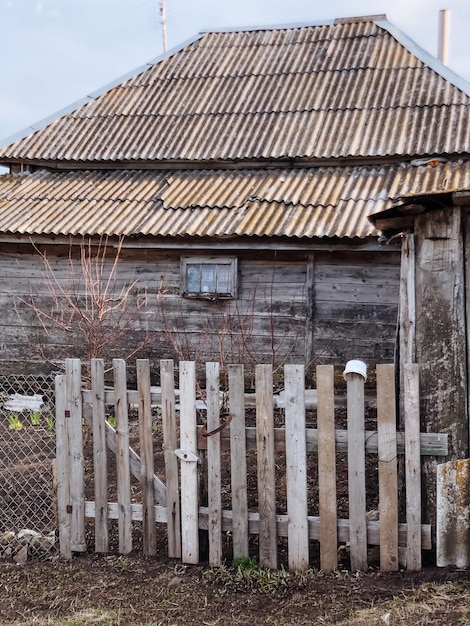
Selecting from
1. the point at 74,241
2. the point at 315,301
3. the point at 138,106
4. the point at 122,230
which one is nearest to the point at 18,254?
the point at 74,241

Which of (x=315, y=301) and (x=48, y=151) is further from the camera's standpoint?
(x=48, y=151)

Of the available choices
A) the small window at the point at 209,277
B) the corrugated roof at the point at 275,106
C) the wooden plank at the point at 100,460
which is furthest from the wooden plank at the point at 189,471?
the corrugated roof at the point at 275,106

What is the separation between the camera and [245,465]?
4.00 meters

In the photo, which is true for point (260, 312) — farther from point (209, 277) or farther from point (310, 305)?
point (209, 277)

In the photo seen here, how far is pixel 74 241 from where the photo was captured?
9477mm

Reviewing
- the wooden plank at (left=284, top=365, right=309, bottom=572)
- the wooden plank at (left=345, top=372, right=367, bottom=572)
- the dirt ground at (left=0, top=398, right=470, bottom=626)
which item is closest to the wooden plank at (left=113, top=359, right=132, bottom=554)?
the dirt ground at (left=0, top=398, right=470, bottom=626)

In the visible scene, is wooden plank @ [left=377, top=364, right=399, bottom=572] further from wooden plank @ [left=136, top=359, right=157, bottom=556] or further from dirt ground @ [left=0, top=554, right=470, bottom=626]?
wooden plank @ [left=136, top=359, right=157, bottom=556]

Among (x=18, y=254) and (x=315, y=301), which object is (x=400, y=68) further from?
(x=18, y=254)

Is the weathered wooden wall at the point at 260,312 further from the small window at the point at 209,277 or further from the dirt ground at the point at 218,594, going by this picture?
the dirt ground at the point at 218,594

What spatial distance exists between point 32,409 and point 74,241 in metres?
2.43

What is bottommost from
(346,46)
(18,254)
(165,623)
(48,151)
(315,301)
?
(165,623)

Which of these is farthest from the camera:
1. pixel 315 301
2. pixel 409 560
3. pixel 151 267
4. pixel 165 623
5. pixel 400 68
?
pixel 400 68

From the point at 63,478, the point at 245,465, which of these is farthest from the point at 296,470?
the point at 63,478

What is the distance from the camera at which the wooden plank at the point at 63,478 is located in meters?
4.36
